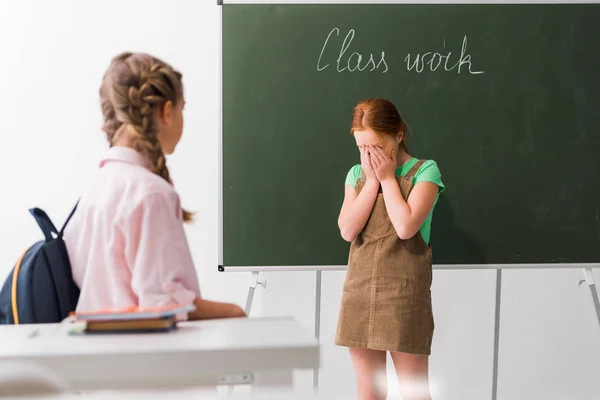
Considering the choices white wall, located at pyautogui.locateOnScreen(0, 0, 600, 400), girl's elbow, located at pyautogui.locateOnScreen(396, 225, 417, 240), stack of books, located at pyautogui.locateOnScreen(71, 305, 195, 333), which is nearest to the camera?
stack of books, located at pyautogui.locateOnScreen(71, 305, 195, 333)

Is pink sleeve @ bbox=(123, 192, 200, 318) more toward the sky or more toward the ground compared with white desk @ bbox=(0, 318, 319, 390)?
more toward the sky

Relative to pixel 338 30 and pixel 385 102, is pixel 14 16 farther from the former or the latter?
pixel 385 102

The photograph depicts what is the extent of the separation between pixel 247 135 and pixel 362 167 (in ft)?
2.12

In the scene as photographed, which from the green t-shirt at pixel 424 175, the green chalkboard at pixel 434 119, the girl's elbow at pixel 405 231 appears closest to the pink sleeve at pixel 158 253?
the girl's elbow at pixel 405 231

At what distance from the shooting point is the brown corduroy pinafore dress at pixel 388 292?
2568mm

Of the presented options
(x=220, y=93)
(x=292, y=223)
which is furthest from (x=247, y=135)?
(x=292, y=223)

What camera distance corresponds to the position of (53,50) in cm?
353

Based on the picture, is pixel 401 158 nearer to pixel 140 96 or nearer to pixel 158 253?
pixel 140 96

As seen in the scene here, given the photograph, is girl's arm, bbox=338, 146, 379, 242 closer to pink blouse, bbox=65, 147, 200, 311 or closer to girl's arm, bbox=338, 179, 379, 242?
girl's arm, bbox=338, 179, 379, 242

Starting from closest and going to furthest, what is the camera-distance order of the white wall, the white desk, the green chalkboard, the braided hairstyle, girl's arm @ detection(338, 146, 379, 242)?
the white desk, the braided hairstyle, girl's arm @ detection(338, 146, 379, 242), the green chalkboard, the white wall

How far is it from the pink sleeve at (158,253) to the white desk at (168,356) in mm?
177

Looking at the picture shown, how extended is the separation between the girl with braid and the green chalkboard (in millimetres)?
1408

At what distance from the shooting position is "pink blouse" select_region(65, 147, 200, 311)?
1.52 meters

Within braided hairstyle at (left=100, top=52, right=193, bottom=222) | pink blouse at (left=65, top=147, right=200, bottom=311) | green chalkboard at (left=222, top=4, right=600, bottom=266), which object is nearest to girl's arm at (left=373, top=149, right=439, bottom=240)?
green chalkboard at (left=222, top=4, right=600, bottom=266)
